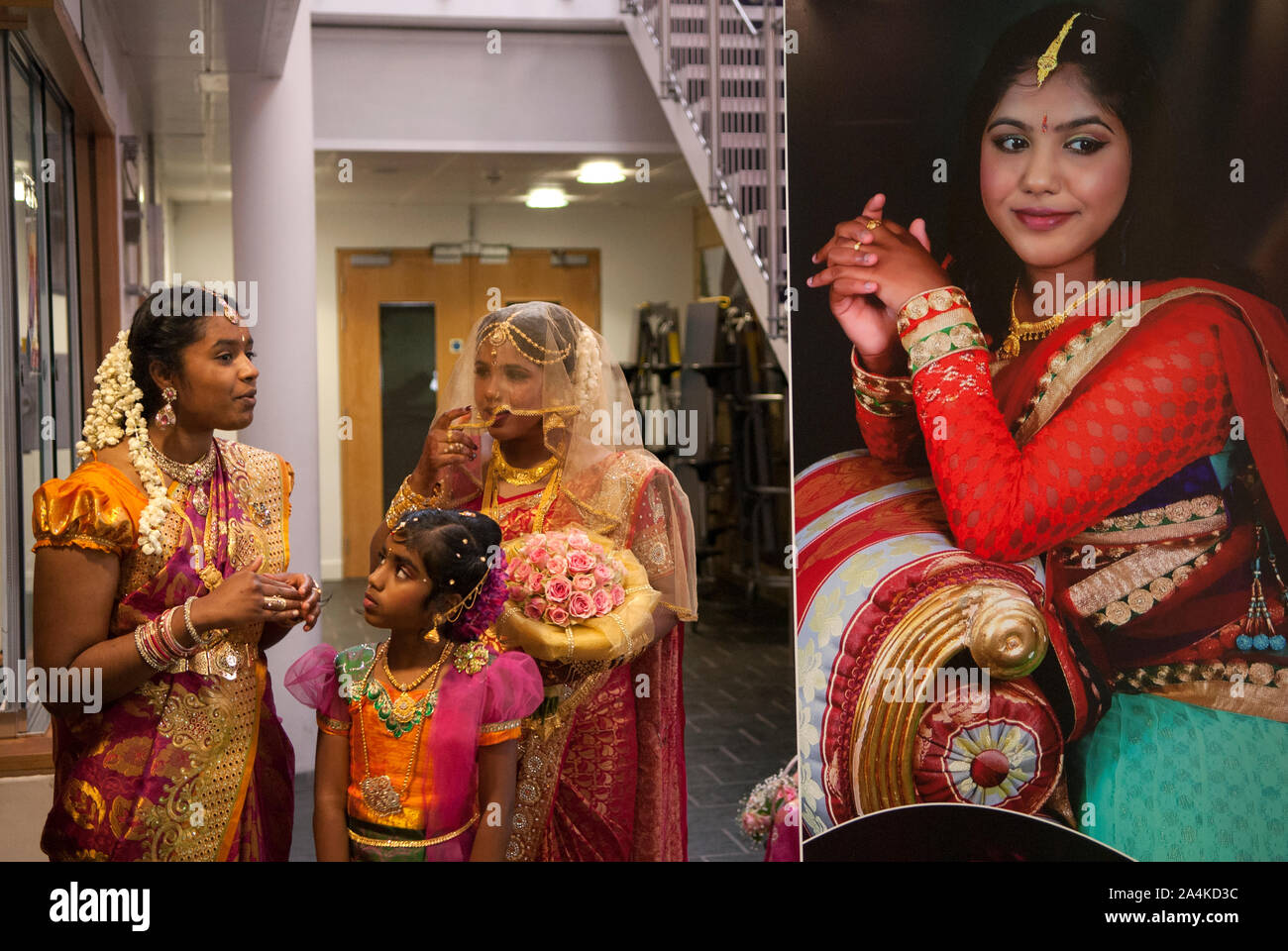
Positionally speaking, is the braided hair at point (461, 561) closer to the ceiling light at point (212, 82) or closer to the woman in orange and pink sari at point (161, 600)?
the woman in orange and pink sari at point (161, 600)

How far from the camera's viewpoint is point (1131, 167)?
2838 millimetres

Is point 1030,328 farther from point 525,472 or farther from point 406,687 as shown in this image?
point 406,687

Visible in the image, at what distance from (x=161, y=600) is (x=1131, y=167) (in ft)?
7.14

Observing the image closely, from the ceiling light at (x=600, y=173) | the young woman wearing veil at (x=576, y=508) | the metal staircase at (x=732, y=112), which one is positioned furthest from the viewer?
the ceiling light at (x=600, y=173)

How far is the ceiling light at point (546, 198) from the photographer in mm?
8945

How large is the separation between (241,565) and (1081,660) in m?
1.82

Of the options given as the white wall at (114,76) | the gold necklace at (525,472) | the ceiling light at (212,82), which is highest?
the ceiling light at (212,82)

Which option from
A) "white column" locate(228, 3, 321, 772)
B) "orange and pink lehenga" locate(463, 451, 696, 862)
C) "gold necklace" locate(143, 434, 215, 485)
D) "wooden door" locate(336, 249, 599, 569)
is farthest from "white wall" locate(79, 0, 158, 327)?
"wooden door" locate(336, 249, 599, 569)

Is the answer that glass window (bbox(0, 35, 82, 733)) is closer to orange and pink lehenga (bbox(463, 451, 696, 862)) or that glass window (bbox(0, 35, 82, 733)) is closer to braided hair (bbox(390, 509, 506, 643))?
orange and pink lehenga (bbox(463, 451, 696, 862))

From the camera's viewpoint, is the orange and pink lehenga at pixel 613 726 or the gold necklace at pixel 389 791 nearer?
the gold necklace at pixel 389 791

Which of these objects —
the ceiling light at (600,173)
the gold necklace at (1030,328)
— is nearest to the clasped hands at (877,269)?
the gold necklace at (1030,328)

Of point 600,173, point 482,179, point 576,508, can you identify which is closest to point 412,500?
point 576,508
